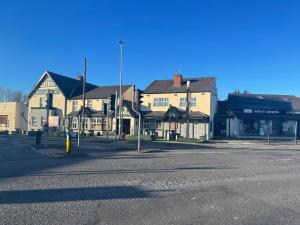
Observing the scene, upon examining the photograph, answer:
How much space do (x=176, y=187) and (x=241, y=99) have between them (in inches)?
1793

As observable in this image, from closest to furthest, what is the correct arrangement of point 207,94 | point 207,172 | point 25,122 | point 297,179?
point 297,179 < point 207,172 < point 207,94 < point 25,122

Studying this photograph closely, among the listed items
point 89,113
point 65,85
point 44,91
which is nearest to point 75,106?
point 89,113

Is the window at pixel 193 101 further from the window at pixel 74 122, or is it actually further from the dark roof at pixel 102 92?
the window at pixel 74 122

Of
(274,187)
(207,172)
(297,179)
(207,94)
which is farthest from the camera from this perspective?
(207,94)

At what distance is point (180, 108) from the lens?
149 ft

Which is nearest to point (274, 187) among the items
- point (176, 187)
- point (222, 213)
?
point (176, 187)

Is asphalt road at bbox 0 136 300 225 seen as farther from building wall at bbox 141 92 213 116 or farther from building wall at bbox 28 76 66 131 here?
building wall at bbox 28 76 66 131

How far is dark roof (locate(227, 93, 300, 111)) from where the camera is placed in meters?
49.8

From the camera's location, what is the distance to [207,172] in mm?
12055

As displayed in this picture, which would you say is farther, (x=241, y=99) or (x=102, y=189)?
(x=241, y=99)

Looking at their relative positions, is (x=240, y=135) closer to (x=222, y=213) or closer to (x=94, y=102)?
(x=94, y=102)

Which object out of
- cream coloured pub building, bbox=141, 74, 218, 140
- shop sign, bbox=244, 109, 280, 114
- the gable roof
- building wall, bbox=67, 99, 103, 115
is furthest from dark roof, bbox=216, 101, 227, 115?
the gable roof

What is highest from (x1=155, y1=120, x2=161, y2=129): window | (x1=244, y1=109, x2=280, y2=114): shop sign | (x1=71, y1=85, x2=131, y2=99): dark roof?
(x1=71, y1=85, x2=131, y2=99): dark roof

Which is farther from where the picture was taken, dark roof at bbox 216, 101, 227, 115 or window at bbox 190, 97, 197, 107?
dark roof at bbox 216, 101, 227, 115
